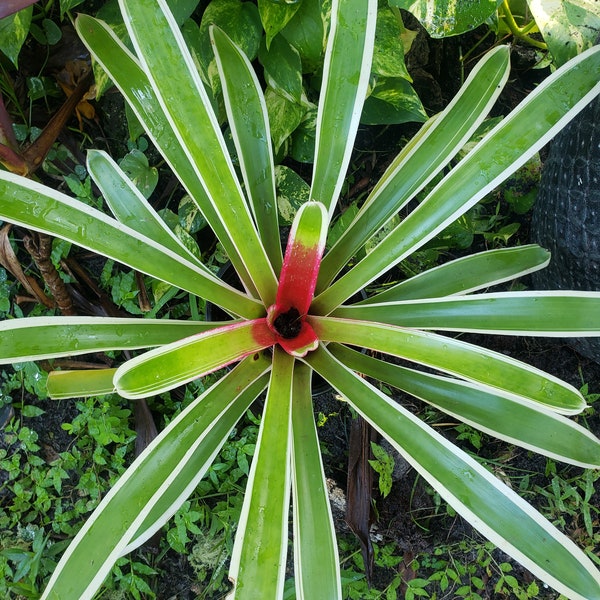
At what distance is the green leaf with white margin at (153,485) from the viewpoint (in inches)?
28.7

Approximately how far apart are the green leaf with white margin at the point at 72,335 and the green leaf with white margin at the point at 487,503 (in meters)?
0.32

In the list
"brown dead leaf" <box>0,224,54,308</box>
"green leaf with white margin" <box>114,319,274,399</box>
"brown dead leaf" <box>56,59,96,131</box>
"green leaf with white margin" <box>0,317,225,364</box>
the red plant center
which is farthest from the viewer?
"brown dead leaf" <box>56,59,96,131</box>

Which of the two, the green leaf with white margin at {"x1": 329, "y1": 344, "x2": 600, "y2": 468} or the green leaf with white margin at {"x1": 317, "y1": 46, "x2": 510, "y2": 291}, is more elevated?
the green leaf with white margin at {"x1": 317, "y1": 46, "x2": 510, "y2": 291}

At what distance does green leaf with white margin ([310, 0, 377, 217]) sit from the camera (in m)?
0.79

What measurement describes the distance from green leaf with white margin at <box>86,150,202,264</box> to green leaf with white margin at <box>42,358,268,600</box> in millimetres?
229

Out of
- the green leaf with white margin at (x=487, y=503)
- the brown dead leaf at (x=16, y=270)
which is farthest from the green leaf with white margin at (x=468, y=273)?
the brown dead leaf at (x=16, y=270)

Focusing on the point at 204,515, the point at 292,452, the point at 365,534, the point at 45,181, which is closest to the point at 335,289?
the point at 292,452

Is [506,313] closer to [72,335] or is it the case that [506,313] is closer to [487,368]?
[487,368]

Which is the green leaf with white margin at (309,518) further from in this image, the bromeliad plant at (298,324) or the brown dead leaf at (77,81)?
the brown dead leaf at (77,81)

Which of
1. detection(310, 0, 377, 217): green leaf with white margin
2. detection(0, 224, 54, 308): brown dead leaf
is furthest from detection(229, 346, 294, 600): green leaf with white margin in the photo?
detection(0, 224, 54, 308): brown dead leaf

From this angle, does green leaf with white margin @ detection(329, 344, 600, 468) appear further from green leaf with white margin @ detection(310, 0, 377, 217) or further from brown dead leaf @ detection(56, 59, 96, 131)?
brown dead leaf @ detection(56, 59, 96, 131)

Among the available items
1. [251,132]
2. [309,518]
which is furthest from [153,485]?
[251,132]

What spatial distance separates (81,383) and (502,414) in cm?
69

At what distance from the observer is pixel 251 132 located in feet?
3.08
